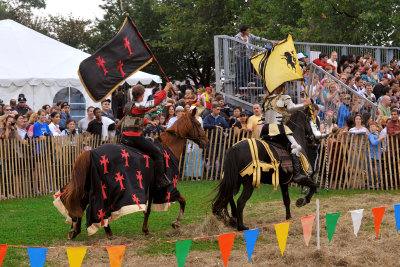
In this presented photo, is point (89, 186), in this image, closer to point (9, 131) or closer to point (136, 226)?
point (136, 226)

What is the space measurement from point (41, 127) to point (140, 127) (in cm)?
581

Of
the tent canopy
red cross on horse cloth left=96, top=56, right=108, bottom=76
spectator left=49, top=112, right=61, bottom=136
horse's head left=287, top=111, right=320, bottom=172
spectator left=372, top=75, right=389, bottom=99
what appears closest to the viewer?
red cross on horse cloth left=96, top=56, right=108, bottom=76

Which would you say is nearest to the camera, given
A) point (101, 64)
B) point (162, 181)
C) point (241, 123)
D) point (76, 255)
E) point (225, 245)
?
point (76, 255)

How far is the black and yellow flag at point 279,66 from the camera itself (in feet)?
35.7

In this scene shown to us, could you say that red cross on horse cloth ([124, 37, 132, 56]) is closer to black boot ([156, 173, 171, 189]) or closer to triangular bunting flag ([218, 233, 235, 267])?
black boot ([156, 173, 171, 189])

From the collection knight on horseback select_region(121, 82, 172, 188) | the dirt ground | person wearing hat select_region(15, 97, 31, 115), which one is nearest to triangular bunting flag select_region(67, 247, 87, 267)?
the dirt ground

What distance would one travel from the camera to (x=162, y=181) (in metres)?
10.4

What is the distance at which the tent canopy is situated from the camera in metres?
22.7

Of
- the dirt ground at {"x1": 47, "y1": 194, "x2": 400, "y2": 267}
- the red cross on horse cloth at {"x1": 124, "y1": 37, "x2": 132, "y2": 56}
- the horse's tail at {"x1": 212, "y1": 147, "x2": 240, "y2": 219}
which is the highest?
the red cross on horse cloth at {"x1": 124, "y1": 37, "x2": 132, "y2": 56}

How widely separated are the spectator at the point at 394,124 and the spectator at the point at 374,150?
0.75 feet

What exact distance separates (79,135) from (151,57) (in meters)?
5.82

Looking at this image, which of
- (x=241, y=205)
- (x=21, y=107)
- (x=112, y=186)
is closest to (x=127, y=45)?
(x=112, y=186)

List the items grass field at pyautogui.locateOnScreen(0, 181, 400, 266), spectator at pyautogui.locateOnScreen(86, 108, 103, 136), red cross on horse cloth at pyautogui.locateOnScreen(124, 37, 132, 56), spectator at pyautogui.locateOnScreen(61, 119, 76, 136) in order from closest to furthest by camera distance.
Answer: grass field at pyautogui.locateOnScreen(0, 181, 400, 266) → red cross on horse cloth at pyautogui.locateOnScreen(124, 37, 132, 56) → spectator at pyautogui.locateOnScreen(61, 119, 76, 136) → spectator at pyautogui.locateOnScreen(86, 108, 103, 136)

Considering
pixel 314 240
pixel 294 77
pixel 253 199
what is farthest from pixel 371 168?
pixel 314 240
